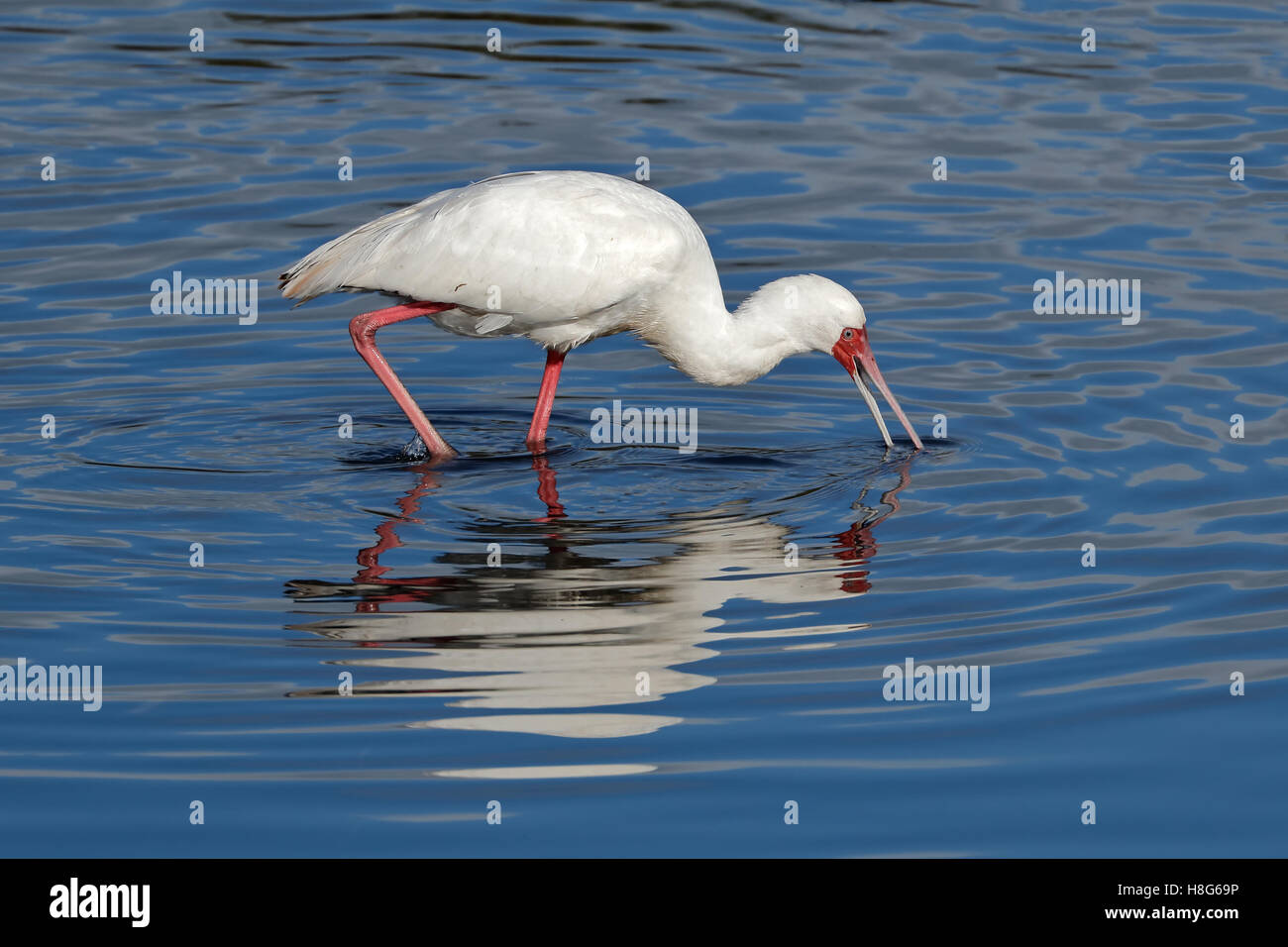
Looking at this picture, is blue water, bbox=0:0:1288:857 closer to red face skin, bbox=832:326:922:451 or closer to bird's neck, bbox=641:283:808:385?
red face skin, bbox=832:326:922:451

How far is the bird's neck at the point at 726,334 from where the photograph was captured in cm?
1042

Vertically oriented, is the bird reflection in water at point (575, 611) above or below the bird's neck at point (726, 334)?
below

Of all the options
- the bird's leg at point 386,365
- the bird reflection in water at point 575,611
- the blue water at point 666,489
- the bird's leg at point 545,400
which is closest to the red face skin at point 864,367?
the blue water at point 666,489

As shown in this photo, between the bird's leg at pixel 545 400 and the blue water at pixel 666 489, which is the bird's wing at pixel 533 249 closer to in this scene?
the bird's leg at pixel 545 400

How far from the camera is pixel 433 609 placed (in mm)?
8234

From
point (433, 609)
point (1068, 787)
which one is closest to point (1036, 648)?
point (1068, 787)

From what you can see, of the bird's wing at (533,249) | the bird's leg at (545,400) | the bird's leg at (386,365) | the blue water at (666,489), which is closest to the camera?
the blue water at (666,489)

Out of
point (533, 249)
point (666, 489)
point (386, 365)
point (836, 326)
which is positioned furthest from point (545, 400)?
point (836, 326)

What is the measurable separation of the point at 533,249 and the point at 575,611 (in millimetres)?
2504

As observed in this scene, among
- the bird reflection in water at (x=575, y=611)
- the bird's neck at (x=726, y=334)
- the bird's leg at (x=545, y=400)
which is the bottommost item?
the bird reflection in water at (x=575, y=611)

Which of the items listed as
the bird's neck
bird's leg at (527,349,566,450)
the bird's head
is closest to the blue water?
bird's leg at (527,349,566,450)

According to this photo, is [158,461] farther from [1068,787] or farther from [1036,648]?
[1068,787]

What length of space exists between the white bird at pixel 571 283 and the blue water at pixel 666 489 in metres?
0.53

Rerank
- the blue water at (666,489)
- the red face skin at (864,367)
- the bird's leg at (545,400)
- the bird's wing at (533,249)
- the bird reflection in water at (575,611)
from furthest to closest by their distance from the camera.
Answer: the bird's leg at (545,400) < the red face skin at (864,367) < the bird's wing at (533,249) < the bird reflection in water at (575,611) < the blue water at (666,489)
